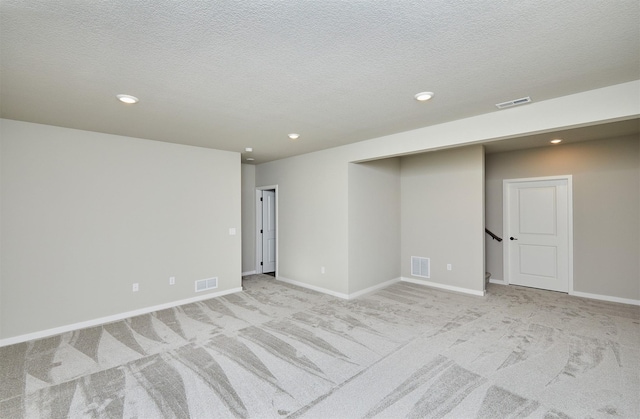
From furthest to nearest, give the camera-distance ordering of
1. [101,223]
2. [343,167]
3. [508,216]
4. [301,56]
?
1. [508,216]
2. [343,167]
3. [101,223]
4. [301,56]

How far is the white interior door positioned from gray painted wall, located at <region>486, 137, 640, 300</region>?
5381mm

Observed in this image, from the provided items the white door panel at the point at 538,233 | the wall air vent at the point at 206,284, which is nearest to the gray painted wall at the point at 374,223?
the white door panel at the point at 538,233

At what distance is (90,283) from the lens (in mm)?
3939

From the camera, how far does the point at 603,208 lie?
4.77m

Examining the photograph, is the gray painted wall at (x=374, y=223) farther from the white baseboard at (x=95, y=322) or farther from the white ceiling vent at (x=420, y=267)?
the white baseboard at (x=95, y=322)

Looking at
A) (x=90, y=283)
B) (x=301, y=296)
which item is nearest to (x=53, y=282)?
(x=90, y=283)

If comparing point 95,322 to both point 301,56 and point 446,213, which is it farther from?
point 446,213

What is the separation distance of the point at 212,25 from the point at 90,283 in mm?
3897

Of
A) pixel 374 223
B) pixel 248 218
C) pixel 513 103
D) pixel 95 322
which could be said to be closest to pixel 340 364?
pixel 374 223

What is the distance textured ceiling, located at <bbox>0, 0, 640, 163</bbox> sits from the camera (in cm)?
162

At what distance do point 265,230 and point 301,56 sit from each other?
5.30 metres

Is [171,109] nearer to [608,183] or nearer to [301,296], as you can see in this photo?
[301,296]

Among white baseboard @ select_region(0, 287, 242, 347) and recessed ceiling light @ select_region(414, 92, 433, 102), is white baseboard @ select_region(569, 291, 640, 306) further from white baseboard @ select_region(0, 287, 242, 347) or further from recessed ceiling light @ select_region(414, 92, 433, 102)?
white baseboard @ select_region(0, 287, 242, 347)

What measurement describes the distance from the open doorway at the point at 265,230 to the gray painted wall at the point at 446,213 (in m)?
2.99
